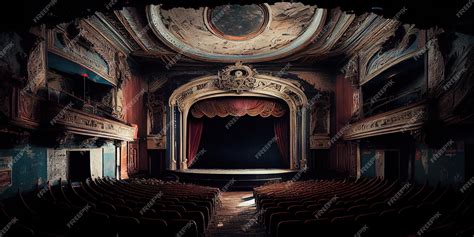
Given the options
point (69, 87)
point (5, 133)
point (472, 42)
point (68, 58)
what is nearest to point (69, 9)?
point (5, 133)

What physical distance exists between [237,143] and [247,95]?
11.7 feet

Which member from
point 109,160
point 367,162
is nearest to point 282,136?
point 367,162

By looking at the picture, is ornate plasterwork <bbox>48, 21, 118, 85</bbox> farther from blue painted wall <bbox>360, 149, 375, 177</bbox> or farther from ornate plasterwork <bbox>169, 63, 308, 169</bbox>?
blue painted wall <bbox>360, 149, 375, 177</bbox>

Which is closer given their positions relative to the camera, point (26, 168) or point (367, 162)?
point (26, 168)

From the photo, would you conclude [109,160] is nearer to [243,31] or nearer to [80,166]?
[80,166]

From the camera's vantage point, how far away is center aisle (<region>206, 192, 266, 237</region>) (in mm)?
4066

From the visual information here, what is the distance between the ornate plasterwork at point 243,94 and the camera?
10.7 meters

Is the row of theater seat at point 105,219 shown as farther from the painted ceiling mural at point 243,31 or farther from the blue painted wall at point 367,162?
the blue painted wall at point 367,162

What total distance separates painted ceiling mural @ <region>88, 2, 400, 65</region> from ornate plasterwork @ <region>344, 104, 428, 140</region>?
7.57ft

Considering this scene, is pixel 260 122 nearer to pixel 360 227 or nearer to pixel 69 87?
pixel 69 87

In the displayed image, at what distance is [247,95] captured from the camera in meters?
11.2

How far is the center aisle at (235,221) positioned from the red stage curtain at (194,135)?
226 inches

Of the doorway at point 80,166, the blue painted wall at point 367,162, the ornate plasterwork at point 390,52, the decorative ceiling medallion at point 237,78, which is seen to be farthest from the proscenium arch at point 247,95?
the doorway at point 80,166

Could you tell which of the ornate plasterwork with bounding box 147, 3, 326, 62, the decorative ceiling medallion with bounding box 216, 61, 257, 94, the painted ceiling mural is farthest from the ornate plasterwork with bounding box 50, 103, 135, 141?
the decorative ceiling medallion with bounding box 216, 61, 257, 94
